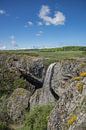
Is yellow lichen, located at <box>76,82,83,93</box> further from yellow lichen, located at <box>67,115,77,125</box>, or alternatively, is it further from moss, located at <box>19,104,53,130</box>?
moss, located at <box>19,104,53,130</box>

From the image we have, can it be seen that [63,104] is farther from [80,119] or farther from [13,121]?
[13,121]

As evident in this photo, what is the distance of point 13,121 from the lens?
1578 inches

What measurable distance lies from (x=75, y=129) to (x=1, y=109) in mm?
25819

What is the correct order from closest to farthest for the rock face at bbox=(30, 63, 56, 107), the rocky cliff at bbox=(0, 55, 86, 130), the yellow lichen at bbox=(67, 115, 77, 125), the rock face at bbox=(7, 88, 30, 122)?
the yellow lichen at bbox=(67, 115, 77, 125)
the rocky cliff at bbox=(0, 55, 86, 130)
the rock face at bbox=(7, 88, 30, 122)
the rock face at bbox=(30, 63, 56, 107)

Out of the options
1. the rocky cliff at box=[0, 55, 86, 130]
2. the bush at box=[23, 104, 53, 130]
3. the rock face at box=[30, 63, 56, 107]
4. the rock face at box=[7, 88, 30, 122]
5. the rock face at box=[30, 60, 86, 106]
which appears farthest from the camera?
the rock face at box=[30, 63, 56, 107]

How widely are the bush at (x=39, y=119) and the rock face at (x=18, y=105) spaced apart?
8547 mm

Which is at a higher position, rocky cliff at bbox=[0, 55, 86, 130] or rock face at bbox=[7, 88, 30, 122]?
rocky cliff at bbox=[0, 55, 86, 130]

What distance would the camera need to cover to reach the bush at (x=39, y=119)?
2926cm

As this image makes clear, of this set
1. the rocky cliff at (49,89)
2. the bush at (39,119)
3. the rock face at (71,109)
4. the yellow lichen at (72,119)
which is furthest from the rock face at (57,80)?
the yellow lichen at (72,119)

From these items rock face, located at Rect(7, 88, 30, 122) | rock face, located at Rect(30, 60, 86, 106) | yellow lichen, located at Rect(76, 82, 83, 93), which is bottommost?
rock face, located at Rect(7, 88, 30, 122)

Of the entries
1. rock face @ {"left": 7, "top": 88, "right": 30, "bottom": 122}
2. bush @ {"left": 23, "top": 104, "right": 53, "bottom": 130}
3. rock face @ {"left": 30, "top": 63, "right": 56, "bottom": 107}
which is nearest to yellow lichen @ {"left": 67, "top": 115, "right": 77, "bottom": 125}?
bush @ {"left": 23, "top": 104, "right": 53, "bottom": 130}

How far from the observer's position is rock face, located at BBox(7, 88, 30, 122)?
40.4 m

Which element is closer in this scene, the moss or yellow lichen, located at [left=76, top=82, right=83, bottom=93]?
yellow lichen, located at [left=76, top=82, right=83, bottom=93]

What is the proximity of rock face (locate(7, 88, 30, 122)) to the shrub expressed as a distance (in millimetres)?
8547
